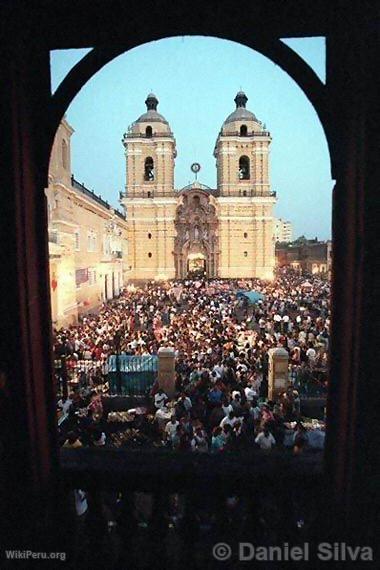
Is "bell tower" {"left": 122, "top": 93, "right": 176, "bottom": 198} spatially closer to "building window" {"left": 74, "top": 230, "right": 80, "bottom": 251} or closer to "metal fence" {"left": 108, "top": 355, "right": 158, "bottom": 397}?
"building window" {"left": 74, "top": 230, "right": 80, "bottom": 251}

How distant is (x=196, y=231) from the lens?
4675 centimetres

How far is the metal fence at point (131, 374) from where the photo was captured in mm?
9423

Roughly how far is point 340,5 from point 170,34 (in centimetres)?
91

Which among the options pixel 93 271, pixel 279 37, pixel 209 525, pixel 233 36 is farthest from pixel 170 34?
pixel 93 271

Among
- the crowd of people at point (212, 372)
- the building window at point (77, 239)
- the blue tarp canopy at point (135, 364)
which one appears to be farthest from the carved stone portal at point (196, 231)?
the blue tarp canopy at point (135, 364)

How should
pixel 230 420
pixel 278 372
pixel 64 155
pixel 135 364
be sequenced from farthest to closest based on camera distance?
pixel 64 155
pixel 135 364
pixel 278 372
pixel 230 420

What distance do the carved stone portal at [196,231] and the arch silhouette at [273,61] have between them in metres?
43.8

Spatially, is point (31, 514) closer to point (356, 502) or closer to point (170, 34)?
point (356, 502)

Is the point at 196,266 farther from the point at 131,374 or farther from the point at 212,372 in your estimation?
the point at 212,372

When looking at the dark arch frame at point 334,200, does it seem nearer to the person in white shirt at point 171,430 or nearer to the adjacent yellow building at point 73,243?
the person in white shirt at point 171,430

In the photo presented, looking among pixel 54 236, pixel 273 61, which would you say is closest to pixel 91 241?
pixel 54 236

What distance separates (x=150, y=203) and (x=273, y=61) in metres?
45.0

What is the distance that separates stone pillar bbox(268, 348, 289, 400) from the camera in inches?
351

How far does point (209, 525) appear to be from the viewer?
2256 mm
